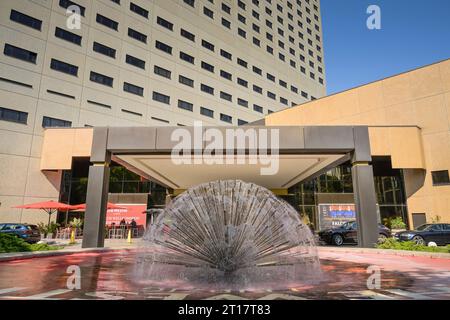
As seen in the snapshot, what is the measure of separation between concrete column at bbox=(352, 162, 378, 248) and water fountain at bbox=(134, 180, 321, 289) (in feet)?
27.2

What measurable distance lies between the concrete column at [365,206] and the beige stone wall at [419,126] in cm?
1086

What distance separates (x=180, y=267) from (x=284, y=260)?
2.35 meters

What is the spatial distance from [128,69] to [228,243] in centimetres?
3498

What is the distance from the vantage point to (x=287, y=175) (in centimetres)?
2197

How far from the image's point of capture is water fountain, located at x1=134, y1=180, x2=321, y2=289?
627 cm

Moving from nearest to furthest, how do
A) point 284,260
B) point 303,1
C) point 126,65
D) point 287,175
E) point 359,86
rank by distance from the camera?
point 284,260 < point 287,175 < point 359,86 < point 126,65 < point 303,1

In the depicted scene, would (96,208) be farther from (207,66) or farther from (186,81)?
(207,66)

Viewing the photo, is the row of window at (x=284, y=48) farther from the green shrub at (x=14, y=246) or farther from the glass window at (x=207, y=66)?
the green shrub at (x=14, y=246)

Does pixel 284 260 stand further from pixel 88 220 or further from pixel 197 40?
pixel 197 40

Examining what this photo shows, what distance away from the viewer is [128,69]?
36.8 meters

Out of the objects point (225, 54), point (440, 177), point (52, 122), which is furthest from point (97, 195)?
point (225, 54)

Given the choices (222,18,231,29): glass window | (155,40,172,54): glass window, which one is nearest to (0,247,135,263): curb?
(155,40,172,54): glass window

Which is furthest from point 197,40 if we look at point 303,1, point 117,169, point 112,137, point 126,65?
point 303,1

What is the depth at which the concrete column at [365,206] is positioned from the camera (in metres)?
14.5
